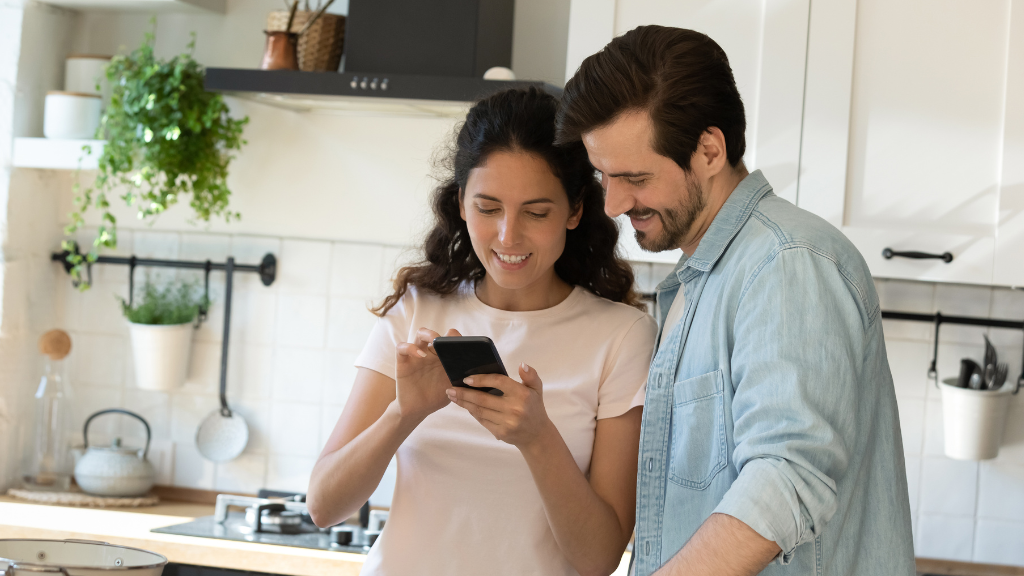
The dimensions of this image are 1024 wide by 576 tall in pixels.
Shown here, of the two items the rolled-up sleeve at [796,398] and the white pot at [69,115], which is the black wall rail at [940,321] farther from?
the white pot at [69,115]

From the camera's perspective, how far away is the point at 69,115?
233 cm

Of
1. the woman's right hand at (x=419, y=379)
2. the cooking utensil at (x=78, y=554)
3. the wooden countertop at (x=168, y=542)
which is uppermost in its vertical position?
the woman's right hand at (x=419, y=379)

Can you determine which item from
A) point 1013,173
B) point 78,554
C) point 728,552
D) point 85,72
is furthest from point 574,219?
point 85,72

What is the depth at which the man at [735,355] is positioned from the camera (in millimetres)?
859

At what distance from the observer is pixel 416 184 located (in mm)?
2400

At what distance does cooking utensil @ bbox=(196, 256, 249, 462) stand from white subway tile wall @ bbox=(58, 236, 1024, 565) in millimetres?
31

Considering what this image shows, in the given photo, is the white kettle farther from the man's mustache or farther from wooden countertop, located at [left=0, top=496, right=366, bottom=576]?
the man's mustache

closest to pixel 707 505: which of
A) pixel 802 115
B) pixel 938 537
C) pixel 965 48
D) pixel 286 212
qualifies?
pixel 802 115

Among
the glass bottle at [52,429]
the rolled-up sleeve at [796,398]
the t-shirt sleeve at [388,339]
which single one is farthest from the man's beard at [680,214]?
the glass bottle at [52,429]

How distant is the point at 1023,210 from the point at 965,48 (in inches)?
13.7

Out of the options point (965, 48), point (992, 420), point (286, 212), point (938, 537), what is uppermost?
point (965, 48)

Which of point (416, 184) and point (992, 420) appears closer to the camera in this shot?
point (992, 420)

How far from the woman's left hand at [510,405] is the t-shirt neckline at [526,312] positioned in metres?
0.25

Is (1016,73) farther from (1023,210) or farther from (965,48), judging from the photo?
(1023,210)
